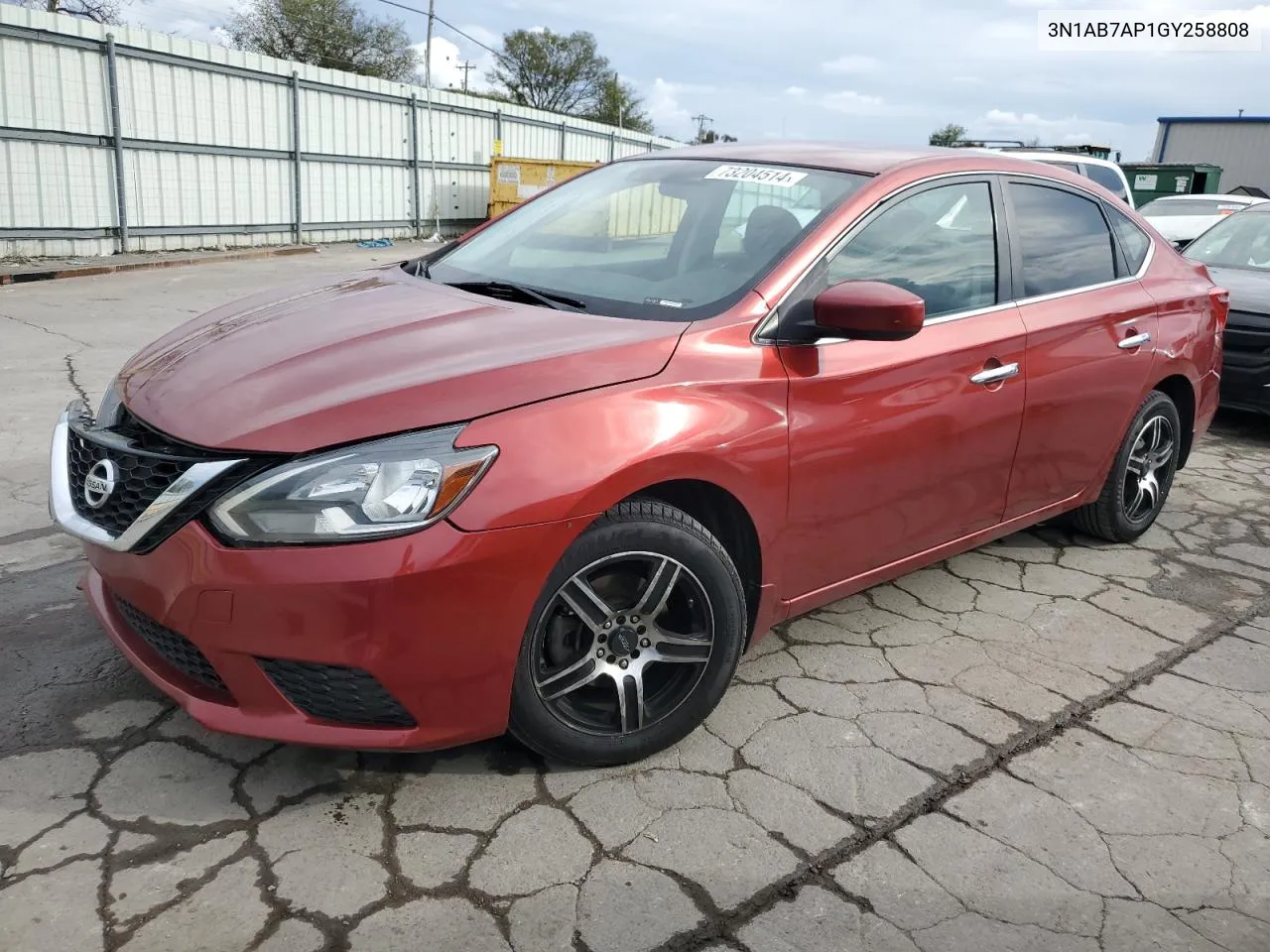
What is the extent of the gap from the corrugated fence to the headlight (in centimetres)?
1211

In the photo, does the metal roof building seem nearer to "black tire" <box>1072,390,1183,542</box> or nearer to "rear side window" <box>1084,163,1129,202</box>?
"rear side window" <box>1084,163,1129,202</box>

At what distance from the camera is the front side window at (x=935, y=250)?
309cm

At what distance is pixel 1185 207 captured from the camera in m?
12.6

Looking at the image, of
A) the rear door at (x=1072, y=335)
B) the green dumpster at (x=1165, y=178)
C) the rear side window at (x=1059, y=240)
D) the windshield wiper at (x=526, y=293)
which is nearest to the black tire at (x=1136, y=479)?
the rear door at (x=1072, y=335)

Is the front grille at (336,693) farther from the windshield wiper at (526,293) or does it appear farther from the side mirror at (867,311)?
the side mirror at (867,311)

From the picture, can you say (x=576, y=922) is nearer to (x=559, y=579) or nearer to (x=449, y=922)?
(x=449, y=922)

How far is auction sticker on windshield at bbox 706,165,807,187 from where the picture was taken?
3.28 metres

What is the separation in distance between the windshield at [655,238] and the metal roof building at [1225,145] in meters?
32.7

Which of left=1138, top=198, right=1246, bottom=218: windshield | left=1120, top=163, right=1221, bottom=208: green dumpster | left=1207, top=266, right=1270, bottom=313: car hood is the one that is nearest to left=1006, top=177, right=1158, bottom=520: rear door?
left=1207, top=266, right=1270, bottom=313: car hood

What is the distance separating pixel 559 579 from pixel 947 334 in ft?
5.31

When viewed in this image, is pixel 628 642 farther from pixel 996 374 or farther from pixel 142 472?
pixel 996 374

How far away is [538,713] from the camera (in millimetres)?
2500

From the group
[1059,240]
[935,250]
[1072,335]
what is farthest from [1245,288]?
[935,250]

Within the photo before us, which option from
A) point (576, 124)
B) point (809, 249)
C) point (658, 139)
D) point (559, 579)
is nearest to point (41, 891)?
point (559, 579)
